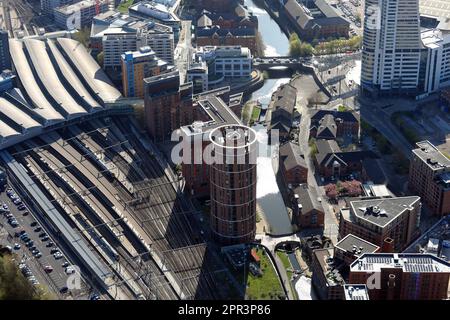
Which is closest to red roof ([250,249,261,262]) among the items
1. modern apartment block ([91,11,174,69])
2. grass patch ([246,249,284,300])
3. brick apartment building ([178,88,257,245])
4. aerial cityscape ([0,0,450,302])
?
aerial cityscape ([0,0,450,302])

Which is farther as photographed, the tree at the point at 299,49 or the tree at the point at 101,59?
the tree at the point at 299,49

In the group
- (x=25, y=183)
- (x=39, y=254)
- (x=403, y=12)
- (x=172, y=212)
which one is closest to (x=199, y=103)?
(x=172, y=212)

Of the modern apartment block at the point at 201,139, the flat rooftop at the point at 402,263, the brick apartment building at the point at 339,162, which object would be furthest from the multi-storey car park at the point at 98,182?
the brick apartment building at the point at 339,162

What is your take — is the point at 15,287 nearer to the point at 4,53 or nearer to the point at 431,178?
the point at 431,178

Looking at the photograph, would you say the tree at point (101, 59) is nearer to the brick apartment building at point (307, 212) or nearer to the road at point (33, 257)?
the road at point (33, 257)

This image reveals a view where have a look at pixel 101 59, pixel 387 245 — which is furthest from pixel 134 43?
pixel 387 245

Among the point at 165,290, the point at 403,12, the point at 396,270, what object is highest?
the point at 403,12

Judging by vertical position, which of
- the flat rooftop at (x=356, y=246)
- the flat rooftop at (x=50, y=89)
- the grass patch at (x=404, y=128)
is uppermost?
the flat rooftop at (x=50, y=89)

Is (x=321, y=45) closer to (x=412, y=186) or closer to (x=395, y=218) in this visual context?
(x=412, y=186)
